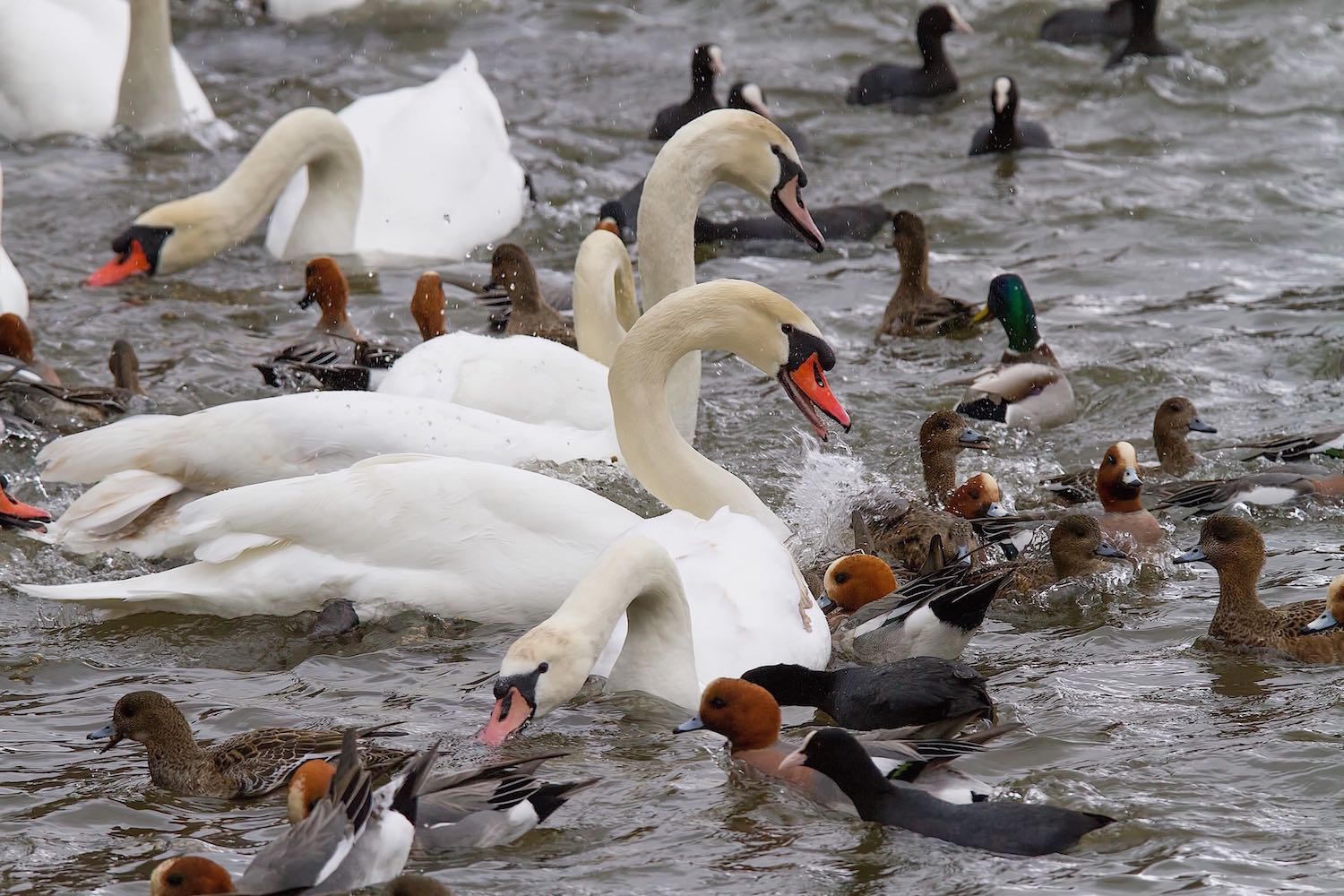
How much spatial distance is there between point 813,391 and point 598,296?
172cm

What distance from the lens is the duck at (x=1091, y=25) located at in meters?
15.2

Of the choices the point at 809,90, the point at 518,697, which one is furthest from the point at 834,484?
the point at 809,90

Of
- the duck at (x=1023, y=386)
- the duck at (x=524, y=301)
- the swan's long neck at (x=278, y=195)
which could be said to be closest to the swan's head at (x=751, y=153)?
the duck at (x=1023, y=386)

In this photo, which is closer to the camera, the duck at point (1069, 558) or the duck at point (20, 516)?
the duck at point (1069, 558)

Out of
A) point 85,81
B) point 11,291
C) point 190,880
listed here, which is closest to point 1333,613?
point 190,880

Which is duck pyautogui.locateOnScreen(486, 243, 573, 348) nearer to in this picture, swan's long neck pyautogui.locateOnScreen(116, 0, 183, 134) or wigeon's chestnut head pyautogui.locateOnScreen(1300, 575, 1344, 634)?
swan's long neck pyautogui.locateOnScreen(116, 0, 183, 134)

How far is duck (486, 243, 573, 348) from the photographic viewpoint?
31.6 feet

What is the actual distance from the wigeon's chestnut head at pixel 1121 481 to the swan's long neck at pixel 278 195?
16.3 ft

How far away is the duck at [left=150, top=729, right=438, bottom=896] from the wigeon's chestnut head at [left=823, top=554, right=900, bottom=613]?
2.33 metres

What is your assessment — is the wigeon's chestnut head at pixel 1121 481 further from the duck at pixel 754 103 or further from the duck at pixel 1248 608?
the duck at pixel 754 103

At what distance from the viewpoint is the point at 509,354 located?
7914 mm

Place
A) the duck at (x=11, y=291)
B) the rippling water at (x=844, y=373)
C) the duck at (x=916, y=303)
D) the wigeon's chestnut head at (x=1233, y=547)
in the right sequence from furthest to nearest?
the duck at (x=916, y=303) < the duck at (x=11, y=291) < the wigeon's chestnut head at (x=1233, y=547) < the rippling water at (x=844, y=373)

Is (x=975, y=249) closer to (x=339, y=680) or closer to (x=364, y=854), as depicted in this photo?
(x=339, y=680)

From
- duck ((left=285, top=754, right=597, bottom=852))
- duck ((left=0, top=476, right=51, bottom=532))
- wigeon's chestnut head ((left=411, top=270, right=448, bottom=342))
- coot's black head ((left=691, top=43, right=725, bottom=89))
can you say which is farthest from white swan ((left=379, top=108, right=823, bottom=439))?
coot's black head ((left=691, top=43, right=725, bottom=89))
